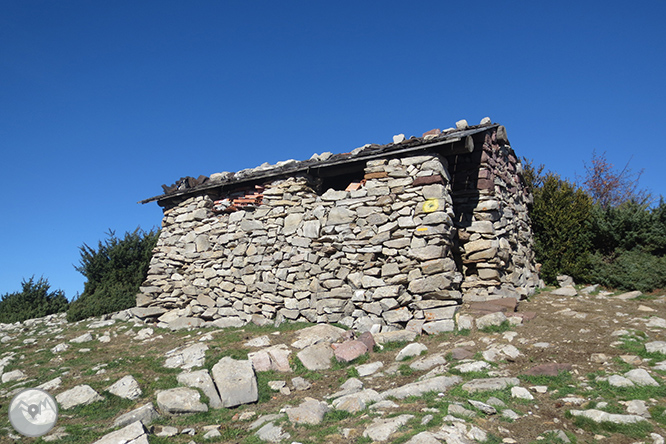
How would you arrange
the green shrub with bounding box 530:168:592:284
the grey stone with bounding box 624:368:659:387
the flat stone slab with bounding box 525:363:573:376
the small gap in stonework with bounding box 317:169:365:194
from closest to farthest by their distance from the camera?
the grey stone with bounding box 624:368:659:387 < the flat stone slab with bounding box 525:363:573:376 < the small gap in stonework with bounding box 317:169:365:194 < the green shrub with bounding box 530:168:592:284

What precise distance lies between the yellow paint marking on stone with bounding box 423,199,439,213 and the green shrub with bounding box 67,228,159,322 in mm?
9672

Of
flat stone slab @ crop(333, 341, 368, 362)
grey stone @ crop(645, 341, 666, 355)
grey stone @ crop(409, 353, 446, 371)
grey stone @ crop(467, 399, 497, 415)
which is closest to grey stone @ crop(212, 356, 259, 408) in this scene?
flat stone slab @ crop(333, 341, 368, 362)

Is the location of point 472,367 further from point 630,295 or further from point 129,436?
point 630,295

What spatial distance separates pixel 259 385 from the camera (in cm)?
621

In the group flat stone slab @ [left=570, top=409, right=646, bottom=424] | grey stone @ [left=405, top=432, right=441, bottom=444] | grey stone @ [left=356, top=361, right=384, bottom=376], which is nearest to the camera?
grey stone @ [left=405, top=432, right=441, bottom=444]

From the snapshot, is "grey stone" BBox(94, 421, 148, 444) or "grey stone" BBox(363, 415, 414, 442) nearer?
"grey stone" BBox(363, 415, 414, 442)

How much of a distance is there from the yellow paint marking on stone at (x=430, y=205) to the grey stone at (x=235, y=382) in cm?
439

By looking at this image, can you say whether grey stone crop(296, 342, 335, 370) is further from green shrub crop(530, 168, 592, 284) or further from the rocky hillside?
green shrub crop(530, 168, 592, 284)

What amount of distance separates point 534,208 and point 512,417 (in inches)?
374

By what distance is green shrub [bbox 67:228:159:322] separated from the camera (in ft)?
42.8

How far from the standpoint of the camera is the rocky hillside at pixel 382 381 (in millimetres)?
4066

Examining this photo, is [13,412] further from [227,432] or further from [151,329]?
[151,329]

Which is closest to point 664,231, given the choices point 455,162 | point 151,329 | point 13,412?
point 455,162

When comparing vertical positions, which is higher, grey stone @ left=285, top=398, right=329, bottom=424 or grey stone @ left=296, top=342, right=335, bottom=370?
grey stone @ left=296, top=342, right=335, bottom=370
